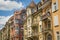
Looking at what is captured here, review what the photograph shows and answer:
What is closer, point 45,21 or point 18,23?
point 45,21

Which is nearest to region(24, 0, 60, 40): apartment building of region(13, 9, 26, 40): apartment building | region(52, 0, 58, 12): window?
region(52, 0, 58, 12): window

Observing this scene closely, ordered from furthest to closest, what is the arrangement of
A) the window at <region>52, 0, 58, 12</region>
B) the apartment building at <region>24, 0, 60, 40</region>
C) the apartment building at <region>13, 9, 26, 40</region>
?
the apartment building at <region>13, 9, 26, 40</region>, the apartment building at <region>24, 0, 60, 40</region>, the window at <region>52, 0, 58, 12</region>

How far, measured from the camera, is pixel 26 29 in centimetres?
6062

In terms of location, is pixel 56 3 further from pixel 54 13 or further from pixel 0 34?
pixel 0 34

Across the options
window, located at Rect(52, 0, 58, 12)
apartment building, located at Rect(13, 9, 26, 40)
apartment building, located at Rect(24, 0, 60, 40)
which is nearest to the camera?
window, located at Rect(52, 0, 58, 12)

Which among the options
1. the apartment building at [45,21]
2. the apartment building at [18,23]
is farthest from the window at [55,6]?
the apartment building at [18,23]

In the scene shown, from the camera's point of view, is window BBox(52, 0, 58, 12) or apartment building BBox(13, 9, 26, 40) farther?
apartment building BBox(13, 9, 26, 40)

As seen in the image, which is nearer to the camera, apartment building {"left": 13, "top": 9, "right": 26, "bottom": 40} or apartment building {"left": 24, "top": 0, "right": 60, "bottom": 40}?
apartment building {"left": 24, "top": 0, "right": 60, "bottom": 40}

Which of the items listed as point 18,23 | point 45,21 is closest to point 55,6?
Answer: point 45,21

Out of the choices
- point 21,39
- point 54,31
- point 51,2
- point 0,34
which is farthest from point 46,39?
point 0,34

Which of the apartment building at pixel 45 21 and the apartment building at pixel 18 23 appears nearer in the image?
the apartment building at pixel 45 21

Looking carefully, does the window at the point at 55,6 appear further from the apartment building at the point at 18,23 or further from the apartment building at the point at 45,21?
the apartment building at the point at 18,23

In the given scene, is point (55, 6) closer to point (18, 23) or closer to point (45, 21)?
point (45, 21)

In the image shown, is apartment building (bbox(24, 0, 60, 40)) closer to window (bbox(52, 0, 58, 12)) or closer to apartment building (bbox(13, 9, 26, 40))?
window (bbox(52, 0, 58, 12))
